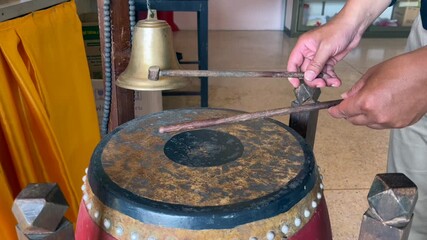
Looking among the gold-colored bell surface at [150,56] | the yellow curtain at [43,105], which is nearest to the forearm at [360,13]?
the gold-colored bell surface at [150,56]

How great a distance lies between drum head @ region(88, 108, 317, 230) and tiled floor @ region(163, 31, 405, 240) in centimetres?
100

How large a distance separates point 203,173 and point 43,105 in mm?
693

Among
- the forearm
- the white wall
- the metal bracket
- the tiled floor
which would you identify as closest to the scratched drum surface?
the metal bracket

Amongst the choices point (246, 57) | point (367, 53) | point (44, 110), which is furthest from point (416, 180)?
point (367, 53)

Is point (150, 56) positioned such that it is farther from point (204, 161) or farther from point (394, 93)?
point (394, 93)

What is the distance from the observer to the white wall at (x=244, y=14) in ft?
17.3

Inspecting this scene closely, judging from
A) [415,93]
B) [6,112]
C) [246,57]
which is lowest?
[246,57]

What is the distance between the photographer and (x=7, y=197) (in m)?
1.05

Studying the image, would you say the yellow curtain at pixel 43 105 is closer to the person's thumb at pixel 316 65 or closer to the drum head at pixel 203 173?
the drum head at pixel 203 173

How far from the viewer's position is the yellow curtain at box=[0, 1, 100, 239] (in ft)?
3.52

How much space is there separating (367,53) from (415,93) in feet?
12.1

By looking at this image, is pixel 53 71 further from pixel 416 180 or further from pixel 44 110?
pixel 416 180

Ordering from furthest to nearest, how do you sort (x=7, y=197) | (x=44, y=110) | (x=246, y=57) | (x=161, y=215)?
(x=246, y=57) < (x=44, y=110) < (x=7, y=197) < (x=161, y=215)

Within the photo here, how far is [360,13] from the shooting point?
1.09 metres
